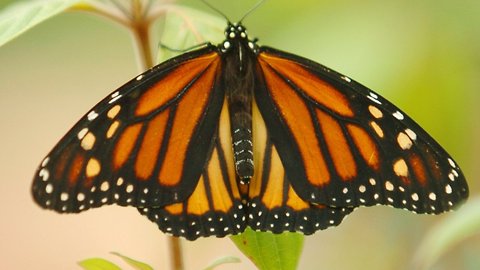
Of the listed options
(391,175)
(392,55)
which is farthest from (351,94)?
(392,55)

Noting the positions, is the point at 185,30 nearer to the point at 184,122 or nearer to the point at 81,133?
the point at 184,122

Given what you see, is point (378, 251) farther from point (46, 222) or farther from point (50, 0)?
point (46, 222)

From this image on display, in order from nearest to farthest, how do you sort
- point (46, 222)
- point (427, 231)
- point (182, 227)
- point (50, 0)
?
point (182, 227) < point (50, 0) < point (427, 231) < point (46, 222)

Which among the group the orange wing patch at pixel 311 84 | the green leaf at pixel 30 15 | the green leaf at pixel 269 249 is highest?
the green leaf at pixel 30 15

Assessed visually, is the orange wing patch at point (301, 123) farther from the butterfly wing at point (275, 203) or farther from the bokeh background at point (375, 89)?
the bokeh background at point (375, 89)

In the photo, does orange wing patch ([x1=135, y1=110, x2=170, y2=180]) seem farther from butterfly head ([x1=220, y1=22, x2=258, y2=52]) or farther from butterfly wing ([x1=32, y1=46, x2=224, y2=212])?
butterfly head ([x1=220, y1=22, x2=258, y2=52])

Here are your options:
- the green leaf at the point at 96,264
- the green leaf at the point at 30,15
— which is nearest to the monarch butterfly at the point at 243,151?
the green leaf at the point at 96,264
